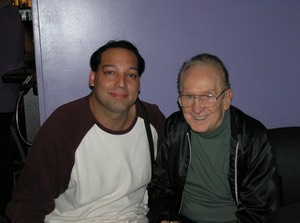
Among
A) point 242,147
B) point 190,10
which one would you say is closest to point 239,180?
point 242,147

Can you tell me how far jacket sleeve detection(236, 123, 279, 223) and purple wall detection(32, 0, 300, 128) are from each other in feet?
1.93

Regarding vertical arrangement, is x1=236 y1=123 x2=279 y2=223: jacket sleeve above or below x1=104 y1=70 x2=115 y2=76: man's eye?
below

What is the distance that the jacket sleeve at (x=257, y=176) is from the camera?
5.10 ft

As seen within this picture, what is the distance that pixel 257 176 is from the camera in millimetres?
1562

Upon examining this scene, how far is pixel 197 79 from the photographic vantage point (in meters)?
1.55

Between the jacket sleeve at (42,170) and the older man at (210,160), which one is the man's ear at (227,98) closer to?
the older man at (210,160)

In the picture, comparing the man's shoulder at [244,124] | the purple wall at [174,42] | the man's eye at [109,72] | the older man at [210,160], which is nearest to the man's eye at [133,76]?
the man's eye at [109,72]

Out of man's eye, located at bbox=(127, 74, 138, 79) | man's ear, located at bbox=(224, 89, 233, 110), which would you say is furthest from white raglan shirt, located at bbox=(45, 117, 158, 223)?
man's ear, located at bbox=(224, 89, 233, 110)

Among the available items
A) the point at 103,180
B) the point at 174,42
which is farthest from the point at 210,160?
the point at 174,42

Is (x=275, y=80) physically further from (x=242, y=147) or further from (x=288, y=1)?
(x=242, y=147)

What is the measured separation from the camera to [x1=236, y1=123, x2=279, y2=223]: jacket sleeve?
5.10 feet

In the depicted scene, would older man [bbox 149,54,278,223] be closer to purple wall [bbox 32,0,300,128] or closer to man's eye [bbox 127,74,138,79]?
man's eye [bbox 127,74,138,79]

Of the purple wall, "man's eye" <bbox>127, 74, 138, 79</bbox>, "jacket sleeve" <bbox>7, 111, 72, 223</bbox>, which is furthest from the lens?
the purple wall

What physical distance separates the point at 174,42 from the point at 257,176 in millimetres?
840
